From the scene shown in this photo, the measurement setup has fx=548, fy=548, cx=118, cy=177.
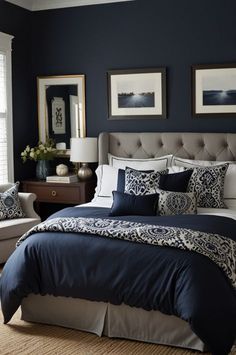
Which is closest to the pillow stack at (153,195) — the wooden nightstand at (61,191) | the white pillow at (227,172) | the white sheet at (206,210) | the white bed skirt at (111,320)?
the white sheet at (206,210)

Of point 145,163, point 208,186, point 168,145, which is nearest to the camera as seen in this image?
point 208,186

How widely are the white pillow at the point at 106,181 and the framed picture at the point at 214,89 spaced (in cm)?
117

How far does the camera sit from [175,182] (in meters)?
5.17

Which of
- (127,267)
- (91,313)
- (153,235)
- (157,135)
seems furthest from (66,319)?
(157,135)

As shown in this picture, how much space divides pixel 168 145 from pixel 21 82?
2.05 m

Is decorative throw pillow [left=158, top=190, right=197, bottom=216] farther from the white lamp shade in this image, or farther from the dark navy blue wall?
the white lamp shade

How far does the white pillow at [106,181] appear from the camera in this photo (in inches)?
228

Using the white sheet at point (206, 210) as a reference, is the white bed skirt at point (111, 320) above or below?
below

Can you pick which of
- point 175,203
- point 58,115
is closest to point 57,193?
point 58,115

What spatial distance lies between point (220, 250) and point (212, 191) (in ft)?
5.04

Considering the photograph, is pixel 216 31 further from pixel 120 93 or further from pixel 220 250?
pixel 220 250

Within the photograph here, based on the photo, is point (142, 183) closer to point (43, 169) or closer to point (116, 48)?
point (43, 169)

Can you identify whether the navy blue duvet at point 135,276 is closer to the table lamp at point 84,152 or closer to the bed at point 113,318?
the bed at point 113,318

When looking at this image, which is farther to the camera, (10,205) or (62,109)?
(62,109)
